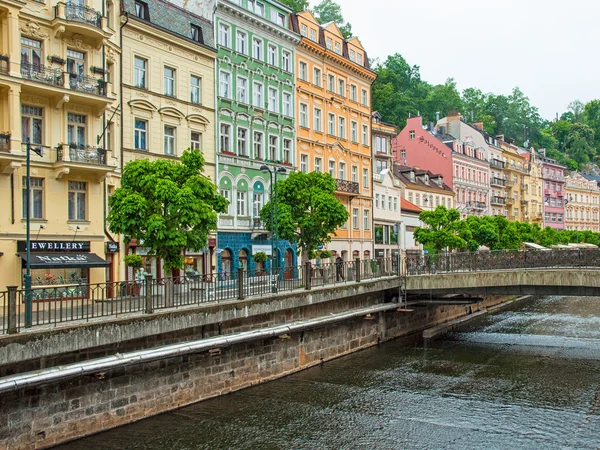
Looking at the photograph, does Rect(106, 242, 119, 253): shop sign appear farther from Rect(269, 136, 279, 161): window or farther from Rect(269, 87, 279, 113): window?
Rect(269, 87, 279, 113): window

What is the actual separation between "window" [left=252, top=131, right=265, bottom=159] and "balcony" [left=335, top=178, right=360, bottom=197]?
27.8 ft

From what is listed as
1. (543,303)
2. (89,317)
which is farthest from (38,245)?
(543,303)

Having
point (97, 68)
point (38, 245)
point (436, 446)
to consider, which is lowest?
point (436, 446)

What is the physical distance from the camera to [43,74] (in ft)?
85.7

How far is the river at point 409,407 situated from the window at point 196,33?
19652 millimetres

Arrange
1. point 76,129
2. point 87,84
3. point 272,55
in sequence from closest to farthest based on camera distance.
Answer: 1. point 87,84
2. point 76,129
3. point 272,55

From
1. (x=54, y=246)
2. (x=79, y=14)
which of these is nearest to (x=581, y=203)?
(x=79, y=14)

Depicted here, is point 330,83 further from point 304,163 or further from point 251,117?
point 251,117

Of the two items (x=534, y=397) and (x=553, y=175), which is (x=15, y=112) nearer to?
(x=534, y=397)

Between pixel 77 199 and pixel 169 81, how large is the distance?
948 centimetres

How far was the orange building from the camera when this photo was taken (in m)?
45.9

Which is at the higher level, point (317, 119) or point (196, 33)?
point (196, 33)

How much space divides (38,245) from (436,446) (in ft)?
57.2

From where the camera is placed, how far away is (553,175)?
343 feet
